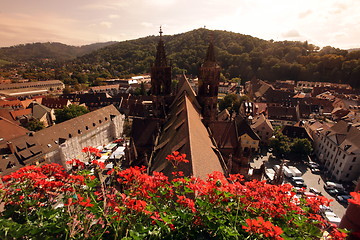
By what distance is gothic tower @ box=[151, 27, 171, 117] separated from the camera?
27.2 meters

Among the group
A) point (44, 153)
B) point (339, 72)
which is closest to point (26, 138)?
point (44, 153)

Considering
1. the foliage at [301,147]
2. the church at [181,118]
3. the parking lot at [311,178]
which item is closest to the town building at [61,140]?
the church at [181,118]

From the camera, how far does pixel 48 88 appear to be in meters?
130

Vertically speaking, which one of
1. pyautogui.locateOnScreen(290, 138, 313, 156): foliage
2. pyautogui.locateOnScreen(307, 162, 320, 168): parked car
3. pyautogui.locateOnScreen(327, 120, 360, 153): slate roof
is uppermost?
pyautogui.locateOnScreen(327, 120, 360, 153): slate roof

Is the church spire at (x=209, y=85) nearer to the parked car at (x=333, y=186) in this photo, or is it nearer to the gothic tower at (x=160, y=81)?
the gothic tower at (x=160, y=81)

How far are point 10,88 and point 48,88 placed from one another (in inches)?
816

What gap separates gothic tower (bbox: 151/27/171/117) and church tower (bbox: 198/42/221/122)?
5076mm

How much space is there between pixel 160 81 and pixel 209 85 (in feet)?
24.3

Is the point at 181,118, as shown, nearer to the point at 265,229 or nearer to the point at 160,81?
the point at 160,81

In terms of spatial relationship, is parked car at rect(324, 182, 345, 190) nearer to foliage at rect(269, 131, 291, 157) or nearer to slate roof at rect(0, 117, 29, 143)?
foliage at rect(269, 131, 291, 157)

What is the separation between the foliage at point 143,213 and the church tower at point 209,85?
2312 cm

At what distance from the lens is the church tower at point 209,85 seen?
2677cm

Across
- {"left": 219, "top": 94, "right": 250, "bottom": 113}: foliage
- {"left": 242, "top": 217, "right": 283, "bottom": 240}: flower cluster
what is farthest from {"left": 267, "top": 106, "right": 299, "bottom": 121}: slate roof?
{"left": 242, "top": 217, "right": 283, "bottom": 240}: flower cluster

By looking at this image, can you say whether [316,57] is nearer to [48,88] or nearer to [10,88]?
[48,88]
